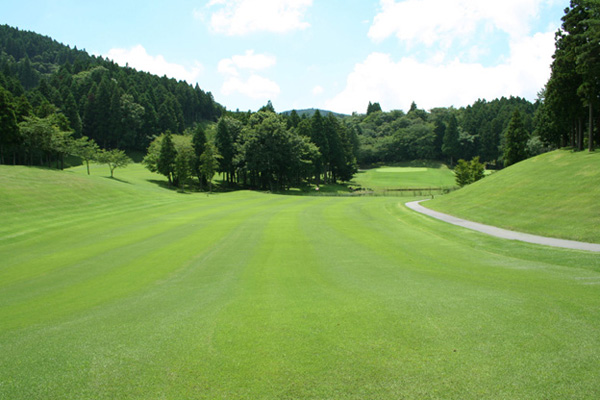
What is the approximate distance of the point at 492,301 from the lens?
6.76m

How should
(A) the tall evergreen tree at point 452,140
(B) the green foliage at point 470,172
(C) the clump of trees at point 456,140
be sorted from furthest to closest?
1. (A) the tall evergreen tree at point 452,140
2. (C) the clump of trees at point 456,140
3. (B) the green foliage at point 470,172

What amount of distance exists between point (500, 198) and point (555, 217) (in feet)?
22.7

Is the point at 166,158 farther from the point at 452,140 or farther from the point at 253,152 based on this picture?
the point at 452,140

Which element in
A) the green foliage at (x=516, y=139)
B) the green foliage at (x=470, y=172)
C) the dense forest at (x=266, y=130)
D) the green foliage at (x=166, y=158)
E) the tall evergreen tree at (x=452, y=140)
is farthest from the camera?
the tall evergreen tree at (x=452, y=140)

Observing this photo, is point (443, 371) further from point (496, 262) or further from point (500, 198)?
point (500, 198)

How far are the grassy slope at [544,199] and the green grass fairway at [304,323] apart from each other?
17.1 ft

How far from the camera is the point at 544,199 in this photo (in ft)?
73.2

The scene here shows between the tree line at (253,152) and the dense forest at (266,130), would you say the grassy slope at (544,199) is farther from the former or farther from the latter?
the tree line at (253,152)

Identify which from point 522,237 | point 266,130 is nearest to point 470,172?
point 266,130

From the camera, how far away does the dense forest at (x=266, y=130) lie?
33219mm

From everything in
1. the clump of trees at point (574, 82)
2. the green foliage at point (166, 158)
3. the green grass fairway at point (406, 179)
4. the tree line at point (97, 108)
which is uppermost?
the tree line at point (97, 108)

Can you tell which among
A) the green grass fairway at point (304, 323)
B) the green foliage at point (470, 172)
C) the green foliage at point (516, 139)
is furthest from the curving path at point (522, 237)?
the green foliage at point (516, 139)

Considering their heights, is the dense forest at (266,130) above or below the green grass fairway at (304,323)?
above

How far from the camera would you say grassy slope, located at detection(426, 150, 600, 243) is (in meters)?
17.9
